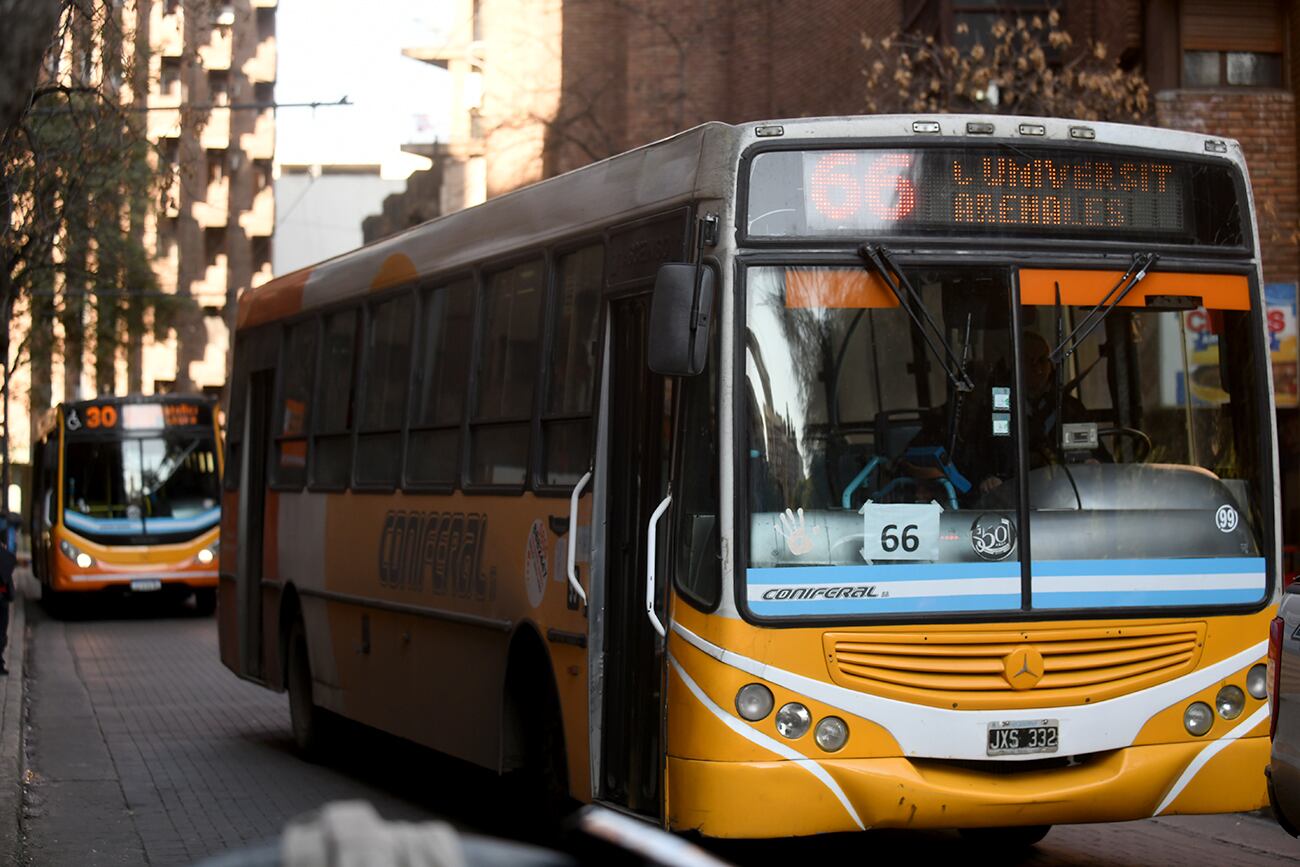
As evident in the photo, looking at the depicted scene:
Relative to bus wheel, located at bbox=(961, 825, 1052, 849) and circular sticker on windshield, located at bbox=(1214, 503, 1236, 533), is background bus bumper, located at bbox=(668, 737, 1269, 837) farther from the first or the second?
bus wheel, located at bbox=(961, 825, 1052, 849)

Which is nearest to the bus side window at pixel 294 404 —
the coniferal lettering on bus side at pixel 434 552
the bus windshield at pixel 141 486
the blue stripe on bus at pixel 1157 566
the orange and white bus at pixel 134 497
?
the coniferal lettering on bus side at pixel 434 552

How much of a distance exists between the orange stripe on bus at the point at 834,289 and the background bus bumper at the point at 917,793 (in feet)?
5.19

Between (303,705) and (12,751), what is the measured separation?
187 cm

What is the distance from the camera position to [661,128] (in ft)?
132

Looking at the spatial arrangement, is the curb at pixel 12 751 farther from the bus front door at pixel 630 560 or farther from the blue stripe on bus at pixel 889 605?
the blue stripe on bus at pixel 889 605

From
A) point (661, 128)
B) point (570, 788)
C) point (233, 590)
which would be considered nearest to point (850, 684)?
point (570, 788)

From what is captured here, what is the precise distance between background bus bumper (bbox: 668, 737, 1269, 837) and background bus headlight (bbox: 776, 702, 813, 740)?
0.35ft

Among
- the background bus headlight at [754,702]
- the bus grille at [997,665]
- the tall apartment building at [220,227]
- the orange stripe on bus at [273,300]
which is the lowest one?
the background bus headlight at [754,702]

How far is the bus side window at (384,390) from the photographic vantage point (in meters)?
11.2

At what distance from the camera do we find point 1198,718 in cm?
777

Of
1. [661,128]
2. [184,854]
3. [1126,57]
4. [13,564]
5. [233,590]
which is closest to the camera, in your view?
[184,854]

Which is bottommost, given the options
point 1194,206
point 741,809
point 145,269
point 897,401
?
point 741,809

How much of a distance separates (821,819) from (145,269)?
3720 centimetres

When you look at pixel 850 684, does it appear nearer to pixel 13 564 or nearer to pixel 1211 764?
pixel 1211 764
